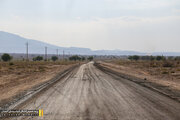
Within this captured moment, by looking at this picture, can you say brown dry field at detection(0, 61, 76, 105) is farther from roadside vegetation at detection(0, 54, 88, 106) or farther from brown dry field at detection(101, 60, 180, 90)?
brown dry field at detection(101, 60, 180, 90)

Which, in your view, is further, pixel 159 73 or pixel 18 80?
pixel 159 73

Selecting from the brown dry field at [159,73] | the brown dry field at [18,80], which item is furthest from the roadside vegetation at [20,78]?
the brown dry field at [159,73]

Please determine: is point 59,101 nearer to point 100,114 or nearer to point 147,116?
point 100,114

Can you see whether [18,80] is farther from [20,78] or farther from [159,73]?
[159,73]

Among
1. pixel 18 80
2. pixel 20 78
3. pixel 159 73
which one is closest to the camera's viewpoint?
pixel 18 80

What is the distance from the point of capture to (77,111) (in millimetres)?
7375

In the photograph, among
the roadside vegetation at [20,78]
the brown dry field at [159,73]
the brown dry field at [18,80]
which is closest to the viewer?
the brown dry field at [18,80]

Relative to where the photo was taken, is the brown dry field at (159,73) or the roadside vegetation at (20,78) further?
the brown dry field at (159,73)

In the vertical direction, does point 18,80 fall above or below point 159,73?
above

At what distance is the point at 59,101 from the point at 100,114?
290cm

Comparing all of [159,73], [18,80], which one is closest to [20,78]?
[18,80]

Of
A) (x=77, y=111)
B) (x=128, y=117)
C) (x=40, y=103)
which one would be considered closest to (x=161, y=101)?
(x=128, y=117)

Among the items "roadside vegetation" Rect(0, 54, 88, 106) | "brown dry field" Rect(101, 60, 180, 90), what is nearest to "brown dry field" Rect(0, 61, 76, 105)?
"roadside vegetation" Rect(0, 54, 88, 106)

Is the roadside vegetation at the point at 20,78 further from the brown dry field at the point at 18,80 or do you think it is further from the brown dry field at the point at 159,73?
the brown dry field at the point at 159,73
